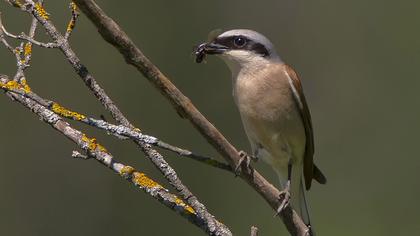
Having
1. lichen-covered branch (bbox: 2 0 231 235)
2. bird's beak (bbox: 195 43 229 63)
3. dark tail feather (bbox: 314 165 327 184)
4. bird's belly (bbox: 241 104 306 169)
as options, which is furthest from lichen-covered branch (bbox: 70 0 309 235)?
dark tail feather (bbox: 314 165 327 184)

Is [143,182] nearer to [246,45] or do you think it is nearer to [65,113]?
[65,113]

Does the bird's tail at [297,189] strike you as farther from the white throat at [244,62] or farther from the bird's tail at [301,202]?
the white throat at [244,62]

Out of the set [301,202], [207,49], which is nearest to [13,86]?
[207,49]

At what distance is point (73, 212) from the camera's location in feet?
20.9

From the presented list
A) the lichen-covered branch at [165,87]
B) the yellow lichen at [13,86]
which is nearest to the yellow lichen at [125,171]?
the lichen-covered branch at [165,87]

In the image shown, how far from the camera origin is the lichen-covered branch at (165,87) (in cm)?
235

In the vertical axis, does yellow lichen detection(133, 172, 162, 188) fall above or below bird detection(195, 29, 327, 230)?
below

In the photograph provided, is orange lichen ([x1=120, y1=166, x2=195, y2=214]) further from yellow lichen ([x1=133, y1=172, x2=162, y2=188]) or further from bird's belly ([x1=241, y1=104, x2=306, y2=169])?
bird's belly ([x1=241, y1=104, x2=306, y2=169])

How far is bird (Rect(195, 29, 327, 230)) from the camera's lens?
363 cm

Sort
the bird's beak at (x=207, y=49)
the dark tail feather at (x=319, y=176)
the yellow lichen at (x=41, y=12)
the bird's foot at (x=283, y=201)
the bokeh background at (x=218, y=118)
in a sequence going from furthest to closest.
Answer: the bokeh background at (x=218, y=118)
the dark tail feather at (x=319, y=176)
the bird's beak at (x=207, y=49)
the bird's foot at (x=283, y=201)
the yellow lichen at (x=41, y=12)

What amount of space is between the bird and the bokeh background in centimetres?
281

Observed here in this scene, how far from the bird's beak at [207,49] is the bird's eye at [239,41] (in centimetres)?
5

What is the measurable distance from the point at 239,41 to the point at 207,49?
0.56 ft

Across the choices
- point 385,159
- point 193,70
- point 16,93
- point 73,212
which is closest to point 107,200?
point 73,212
